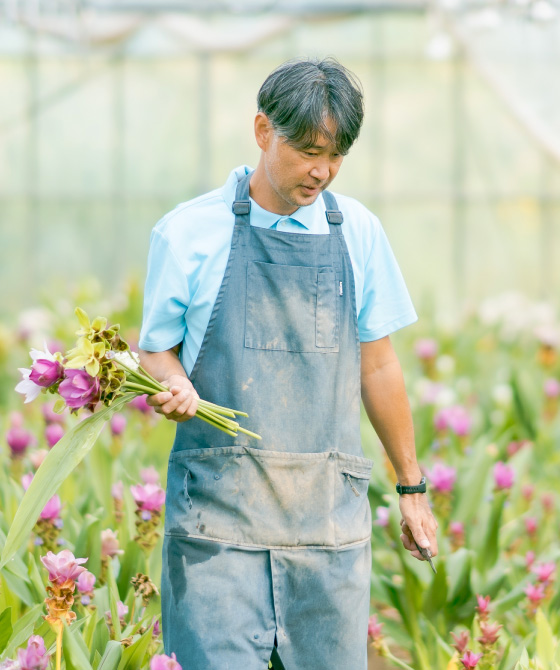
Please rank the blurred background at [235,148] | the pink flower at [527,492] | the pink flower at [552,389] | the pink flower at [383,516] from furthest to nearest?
the blurred background at [235,148] < the pink flower at [552,389] < the pink flower at [527,492] < the pink flower at [383,516]

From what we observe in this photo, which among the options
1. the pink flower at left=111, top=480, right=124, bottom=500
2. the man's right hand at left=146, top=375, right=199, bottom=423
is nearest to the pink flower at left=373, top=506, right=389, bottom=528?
the pink flower at left=111, top=480, right=124, bottom=500

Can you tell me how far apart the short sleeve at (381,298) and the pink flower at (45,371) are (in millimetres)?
583

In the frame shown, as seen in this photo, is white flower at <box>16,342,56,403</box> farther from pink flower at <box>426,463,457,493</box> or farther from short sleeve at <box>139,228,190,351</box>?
pink flower at <box>426,463,457,493</box>

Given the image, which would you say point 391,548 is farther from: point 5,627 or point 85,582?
point 5,627

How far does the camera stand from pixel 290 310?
68.9 inches

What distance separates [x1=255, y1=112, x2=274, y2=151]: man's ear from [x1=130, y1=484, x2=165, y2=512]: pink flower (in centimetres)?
81

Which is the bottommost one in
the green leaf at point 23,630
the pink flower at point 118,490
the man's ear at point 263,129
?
the green leaf at point 23,630

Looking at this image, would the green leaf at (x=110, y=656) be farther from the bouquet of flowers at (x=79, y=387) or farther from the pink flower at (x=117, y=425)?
the pink flower at (x=117, y=425)

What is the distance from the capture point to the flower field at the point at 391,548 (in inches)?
73.7

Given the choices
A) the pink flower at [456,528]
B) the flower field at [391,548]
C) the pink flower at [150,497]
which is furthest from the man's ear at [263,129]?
the pink flower at [456,528]

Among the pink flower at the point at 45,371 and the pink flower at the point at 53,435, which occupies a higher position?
the pink flower at the point at 45,371

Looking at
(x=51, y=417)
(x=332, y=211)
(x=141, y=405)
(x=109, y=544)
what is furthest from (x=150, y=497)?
(x=141, y=405)

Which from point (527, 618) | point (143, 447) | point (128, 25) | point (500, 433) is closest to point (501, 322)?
point (500, 433)

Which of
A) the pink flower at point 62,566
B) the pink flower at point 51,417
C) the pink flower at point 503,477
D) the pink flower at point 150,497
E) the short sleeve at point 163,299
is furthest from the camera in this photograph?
the pink flower at point 51,417
